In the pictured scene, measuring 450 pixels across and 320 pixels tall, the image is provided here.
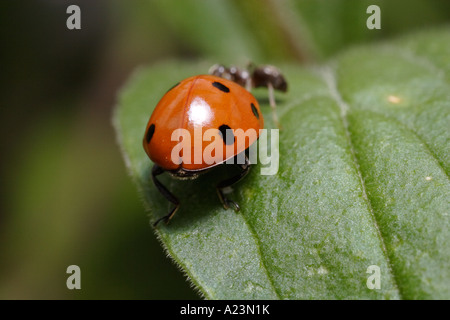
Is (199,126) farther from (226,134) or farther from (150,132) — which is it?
(150,132)

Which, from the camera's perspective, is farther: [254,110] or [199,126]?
[254,110]

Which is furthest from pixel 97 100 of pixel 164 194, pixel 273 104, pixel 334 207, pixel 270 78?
pixel 334 207

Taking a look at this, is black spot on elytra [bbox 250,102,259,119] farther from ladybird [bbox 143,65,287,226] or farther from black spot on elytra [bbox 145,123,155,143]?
black spot on elytra [bbox 145,123,155,143]

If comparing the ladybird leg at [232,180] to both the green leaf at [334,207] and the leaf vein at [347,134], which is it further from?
the leaf vein at [347,134]

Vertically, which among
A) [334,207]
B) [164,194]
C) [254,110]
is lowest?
[334,207]

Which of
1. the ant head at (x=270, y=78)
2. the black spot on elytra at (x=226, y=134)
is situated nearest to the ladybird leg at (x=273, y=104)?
the ant head at (x=270, y=78)

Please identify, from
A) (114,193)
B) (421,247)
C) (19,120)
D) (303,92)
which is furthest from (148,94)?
(421,247)
